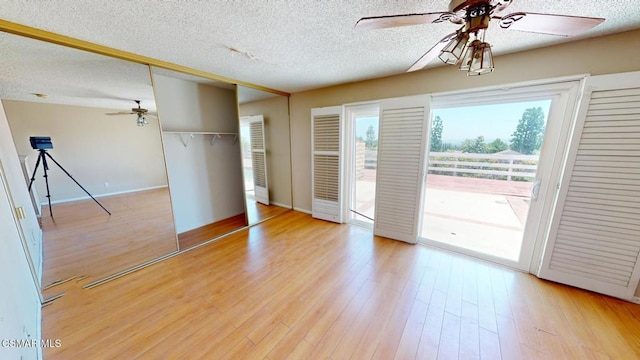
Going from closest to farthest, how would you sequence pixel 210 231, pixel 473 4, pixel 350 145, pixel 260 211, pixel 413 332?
1. pixel 473 4
2. pixel 413 332
3. pixel 210 231
4. pixel 350 145
5. pixel 260 211

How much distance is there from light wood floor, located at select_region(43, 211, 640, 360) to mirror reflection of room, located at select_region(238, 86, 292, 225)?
5.68 ft

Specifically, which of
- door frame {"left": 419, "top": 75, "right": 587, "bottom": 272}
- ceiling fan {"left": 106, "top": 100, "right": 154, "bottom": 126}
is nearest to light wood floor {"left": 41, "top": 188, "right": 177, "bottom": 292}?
ceiling fan {"left": 106, "top": 100, "right": 154, "bottom": 126}

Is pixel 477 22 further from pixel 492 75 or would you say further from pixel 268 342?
pixel 268 342

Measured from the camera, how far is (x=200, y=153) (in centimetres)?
311

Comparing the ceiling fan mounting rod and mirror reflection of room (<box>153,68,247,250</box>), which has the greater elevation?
the ceiling fan mounting rod

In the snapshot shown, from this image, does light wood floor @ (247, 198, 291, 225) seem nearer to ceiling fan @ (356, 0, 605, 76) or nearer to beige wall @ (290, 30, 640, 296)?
beige wall @ (290, 30, 640, 296)

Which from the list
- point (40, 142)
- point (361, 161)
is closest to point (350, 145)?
point (361, 161)

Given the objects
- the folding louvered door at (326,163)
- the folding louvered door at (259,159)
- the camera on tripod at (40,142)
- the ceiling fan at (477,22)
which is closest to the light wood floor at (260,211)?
the folding louvered door at (259,159)

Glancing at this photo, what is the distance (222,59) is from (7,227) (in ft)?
6.91

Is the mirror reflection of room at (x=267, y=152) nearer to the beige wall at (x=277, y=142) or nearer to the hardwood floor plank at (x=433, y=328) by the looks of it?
the beige wall at (x=277, y=142)

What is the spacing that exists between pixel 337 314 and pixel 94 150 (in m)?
4.55

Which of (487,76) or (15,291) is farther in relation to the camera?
(487,76)

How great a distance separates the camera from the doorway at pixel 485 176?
2064 mm

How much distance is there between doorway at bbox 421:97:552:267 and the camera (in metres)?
2.06
